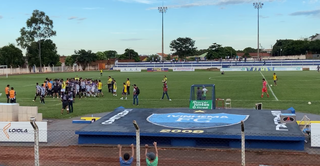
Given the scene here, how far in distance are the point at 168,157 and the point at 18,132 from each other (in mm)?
6640

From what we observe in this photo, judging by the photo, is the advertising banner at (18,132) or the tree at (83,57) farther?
the tree at (83,57)

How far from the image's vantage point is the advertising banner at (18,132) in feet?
45.0

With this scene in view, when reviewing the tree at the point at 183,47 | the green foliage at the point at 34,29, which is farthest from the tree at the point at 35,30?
the tree at the point at 183,47

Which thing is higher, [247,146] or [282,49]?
[282,49]

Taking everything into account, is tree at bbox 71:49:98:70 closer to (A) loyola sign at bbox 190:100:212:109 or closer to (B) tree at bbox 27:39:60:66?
(B) tree at bbox 27:39:60:66

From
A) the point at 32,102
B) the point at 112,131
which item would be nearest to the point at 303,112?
Answer: the point at 112,131

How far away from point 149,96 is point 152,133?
57.3 ft

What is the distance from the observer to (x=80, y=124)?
17.6m

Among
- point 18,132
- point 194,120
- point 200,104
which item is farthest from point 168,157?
point 200,104

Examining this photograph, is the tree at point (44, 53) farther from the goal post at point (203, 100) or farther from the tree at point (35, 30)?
the goal post at point (203, 100)

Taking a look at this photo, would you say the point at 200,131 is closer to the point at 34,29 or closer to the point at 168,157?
the point at 168,157

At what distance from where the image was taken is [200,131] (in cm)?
1281

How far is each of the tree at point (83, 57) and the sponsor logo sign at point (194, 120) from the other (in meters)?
94.8

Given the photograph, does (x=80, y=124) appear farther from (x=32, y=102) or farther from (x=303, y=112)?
(x=303, y=112)
